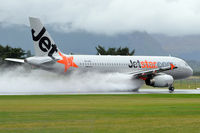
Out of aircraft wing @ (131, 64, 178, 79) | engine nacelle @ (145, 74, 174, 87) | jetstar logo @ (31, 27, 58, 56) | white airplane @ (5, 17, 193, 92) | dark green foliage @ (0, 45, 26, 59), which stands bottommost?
engine nacelle @ (145, 74, 174, 87)

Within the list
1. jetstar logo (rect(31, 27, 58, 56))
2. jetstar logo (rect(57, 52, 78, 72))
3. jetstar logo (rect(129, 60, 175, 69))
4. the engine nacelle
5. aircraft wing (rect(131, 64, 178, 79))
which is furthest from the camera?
jetstar logo (rect(129, 60, 175, 69))

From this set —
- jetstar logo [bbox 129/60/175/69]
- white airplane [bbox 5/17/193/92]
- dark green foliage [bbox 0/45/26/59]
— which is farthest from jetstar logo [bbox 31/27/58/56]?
dark green foliage [bbox 0/45/26/59]

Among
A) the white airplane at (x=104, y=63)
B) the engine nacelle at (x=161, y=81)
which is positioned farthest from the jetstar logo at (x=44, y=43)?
the engine nacelle at (x=161, y=81)

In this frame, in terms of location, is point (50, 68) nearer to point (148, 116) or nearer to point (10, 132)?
point (148, 116)

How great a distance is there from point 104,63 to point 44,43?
8.80 metres

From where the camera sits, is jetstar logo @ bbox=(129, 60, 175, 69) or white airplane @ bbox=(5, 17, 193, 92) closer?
white airplane @ bbox=(5, 17, 193, 92)

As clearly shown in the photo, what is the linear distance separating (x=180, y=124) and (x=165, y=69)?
37787 millimetres

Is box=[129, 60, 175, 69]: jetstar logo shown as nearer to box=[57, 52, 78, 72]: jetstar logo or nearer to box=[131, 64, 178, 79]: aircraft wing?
box=[131, 64, 178, 79]: aircraft wing

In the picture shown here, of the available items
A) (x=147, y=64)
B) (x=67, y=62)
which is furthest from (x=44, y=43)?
(x=147, y=64)

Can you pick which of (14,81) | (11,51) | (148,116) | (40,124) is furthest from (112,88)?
(11,51)

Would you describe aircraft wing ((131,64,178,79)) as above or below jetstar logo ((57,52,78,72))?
below

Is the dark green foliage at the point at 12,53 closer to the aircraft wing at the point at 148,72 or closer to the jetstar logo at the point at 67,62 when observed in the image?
the aircraft wing at the point at 148,72

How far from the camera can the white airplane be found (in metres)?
49.3

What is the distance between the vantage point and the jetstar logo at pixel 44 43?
49.2 m
